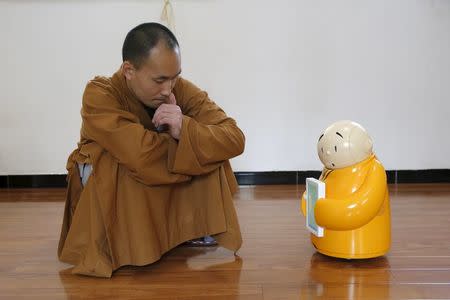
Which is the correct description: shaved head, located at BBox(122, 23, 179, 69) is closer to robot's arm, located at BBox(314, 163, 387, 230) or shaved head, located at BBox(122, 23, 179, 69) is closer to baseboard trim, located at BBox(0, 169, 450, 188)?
robot's arm, located at BBox(314, 163, 387, 230)

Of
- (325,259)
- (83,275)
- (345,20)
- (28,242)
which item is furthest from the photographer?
(345,20)

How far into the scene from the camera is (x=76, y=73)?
9.39ft

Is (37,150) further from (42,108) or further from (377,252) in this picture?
(377,252)

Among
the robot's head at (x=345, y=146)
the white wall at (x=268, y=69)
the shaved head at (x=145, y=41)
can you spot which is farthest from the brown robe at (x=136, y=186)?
the white wall at (x=268, y=69)

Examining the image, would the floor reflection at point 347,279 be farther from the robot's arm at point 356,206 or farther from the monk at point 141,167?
the monk at point 141,167

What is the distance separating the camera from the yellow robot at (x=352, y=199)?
1403mm

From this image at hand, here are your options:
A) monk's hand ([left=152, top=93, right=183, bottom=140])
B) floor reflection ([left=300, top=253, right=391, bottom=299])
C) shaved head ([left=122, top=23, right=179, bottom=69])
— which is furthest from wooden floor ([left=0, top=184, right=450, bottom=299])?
shaved head ([left=122, top=23, right=179, bottom=69])

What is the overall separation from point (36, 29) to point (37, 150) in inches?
29.3

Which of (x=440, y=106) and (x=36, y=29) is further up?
(x=36, y=29)

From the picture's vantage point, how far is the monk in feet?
4.56

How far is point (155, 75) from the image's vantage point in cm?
141

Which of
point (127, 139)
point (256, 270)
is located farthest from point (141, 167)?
point (256, 270)

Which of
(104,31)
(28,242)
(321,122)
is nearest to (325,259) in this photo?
(28,242)

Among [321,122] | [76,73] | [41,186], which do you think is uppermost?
[76,73]
